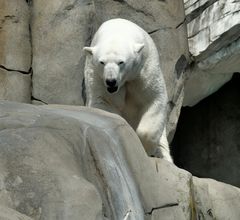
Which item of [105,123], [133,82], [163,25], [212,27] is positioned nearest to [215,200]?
[133,82]

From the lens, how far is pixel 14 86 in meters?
7.48

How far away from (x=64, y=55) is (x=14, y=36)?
0.54 metres

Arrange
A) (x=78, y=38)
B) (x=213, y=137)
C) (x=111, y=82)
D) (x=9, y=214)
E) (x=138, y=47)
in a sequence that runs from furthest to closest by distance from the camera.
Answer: (x=213, y=137)
(x=78, y=38)
(x=138, y=47)
(x=111, y=82)
(x=9, y=214)

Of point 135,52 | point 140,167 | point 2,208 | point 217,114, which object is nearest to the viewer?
point 2,208

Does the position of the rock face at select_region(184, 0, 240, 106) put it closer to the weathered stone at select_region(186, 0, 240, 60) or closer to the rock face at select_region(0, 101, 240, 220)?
the weathered stone at select_region(186, 0, 240, 60)

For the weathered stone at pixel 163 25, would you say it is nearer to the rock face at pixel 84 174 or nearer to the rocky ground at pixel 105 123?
the rocky ground at pixel 105 123

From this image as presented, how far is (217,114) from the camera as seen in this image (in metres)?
9.20

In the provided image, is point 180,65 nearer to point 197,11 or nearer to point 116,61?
point 197,11

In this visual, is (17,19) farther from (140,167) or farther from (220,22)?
(140,167)

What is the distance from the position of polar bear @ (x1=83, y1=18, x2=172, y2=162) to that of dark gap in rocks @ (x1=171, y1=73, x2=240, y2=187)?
3122 millimetres

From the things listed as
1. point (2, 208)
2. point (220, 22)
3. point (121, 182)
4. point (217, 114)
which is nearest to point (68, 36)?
point (220, 22)

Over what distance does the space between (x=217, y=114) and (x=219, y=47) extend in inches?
55.6

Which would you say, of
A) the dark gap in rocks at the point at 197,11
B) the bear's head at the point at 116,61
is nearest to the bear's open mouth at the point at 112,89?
the bear's head at the point at 116,61

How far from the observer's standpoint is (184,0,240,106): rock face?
779 centimetres
